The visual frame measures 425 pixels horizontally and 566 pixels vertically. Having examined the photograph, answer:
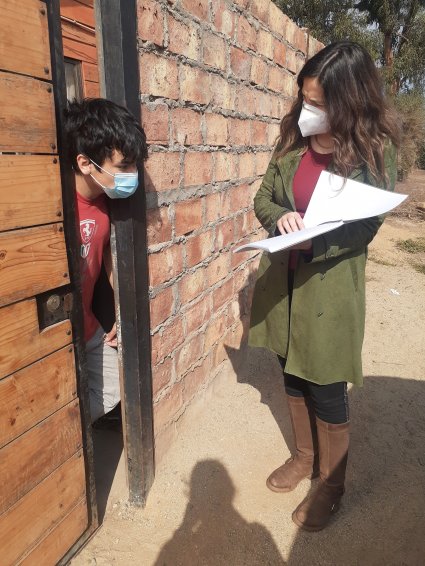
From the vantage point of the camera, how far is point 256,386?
10.7ft

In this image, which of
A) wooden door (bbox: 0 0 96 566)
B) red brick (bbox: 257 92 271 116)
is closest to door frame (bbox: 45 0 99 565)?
wooden door (bbox: 0 0 96 566)

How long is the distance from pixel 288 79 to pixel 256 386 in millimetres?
2293

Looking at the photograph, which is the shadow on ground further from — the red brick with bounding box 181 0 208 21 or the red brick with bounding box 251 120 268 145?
the red brick with bounding box 181 0 208 21

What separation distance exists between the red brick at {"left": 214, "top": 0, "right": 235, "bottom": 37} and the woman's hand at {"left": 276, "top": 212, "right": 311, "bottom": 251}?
3.91 feet

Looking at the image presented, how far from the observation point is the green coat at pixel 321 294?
1.73 m

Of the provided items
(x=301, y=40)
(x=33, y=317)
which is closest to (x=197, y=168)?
(x=33, y=317)

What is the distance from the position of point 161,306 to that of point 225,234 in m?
0.82

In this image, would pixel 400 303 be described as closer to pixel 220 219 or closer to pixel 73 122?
pixel 220 219

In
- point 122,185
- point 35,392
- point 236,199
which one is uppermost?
point 122,185

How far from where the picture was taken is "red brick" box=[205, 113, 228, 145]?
7.78ft

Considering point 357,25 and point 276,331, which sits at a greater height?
point 357,25

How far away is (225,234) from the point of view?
9.11ft

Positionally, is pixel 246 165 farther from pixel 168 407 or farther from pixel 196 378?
pixel 168 407

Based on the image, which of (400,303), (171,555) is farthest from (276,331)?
(400,303)
